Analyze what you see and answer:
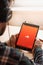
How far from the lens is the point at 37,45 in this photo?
1.29m

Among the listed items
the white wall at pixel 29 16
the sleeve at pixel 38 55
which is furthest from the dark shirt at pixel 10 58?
the white wall at pixel 29 16

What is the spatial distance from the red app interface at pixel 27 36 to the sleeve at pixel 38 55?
5cm

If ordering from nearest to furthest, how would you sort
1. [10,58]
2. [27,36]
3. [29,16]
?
[10,58], [27,36], [29,16]

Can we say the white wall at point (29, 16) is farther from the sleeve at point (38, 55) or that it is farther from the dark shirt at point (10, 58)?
the dark shirt at point (10, 58)

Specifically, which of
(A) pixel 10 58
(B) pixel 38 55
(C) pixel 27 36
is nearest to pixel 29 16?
(C) pixel 27 36

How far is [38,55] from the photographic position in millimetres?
1163

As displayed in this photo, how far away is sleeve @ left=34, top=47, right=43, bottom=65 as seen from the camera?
1100 millimetres

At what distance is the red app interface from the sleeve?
0.05 metres

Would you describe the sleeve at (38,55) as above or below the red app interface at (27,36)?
below

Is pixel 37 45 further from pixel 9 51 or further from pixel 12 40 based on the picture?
pixel 9 51

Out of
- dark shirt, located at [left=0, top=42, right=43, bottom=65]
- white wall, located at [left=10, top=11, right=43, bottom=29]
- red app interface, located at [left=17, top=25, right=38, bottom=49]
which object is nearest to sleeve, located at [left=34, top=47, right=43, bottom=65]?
red app interface, located at [left=17, top=25, right=38, bottom=49]

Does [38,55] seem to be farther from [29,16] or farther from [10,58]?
[29,16]

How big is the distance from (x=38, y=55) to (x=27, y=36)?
0.20 m

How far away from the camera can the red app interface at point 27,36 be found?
1.27 meters
